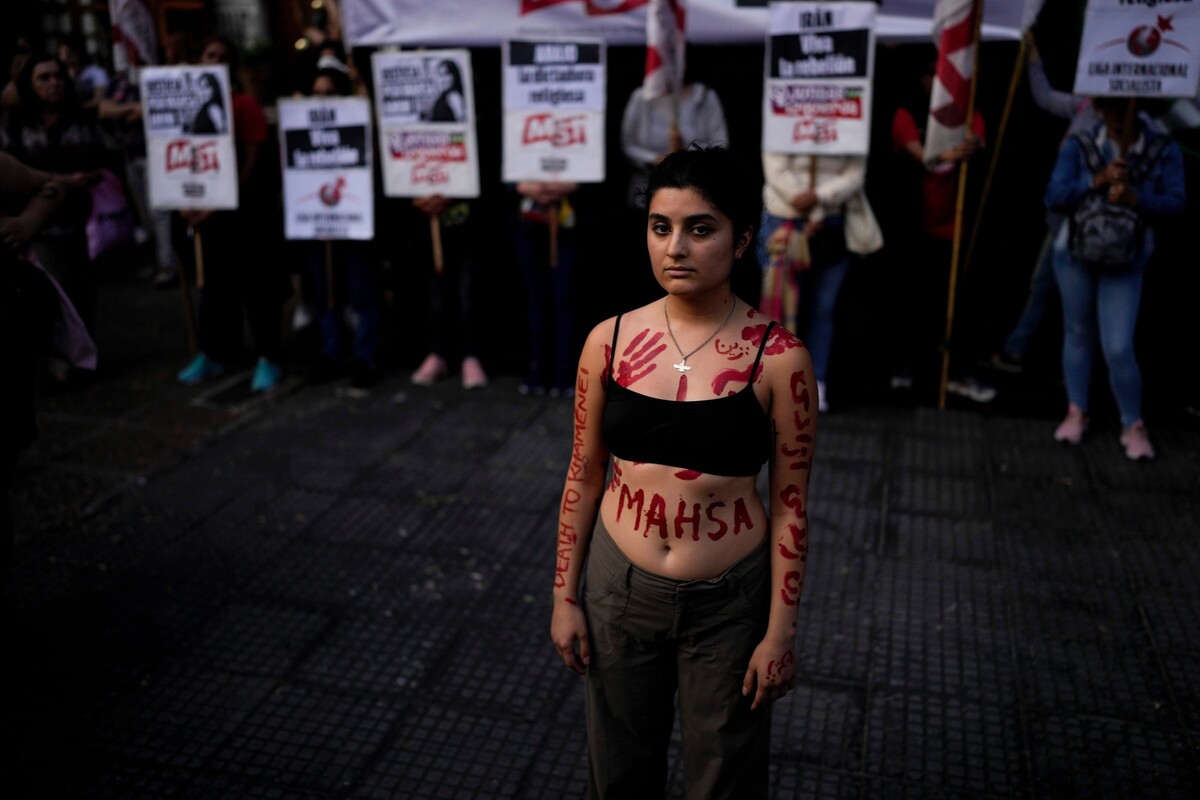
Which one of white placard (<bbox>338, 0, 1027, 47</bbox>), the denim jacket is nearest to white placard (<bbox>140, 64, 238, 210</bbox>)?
white placard (<bbox>338, 0, 1027, 47</bbox>)

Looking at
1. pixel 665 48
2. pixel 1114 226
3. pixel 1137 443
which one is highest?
pixel 665 48

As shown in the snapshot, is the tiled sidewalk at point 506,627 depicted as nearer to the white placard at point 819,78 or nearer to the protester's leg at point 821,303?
the protester's leg at point 821,303

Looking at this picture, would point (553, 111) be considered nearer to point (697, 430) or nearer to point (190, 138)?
point (190, 138)

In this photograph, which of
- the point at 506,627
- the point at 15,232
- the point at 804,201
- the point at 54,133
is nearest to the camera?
the point at 15,232

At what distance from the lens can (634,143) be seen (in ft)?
22.0

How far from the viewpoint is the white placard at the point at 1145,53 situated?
5340 millimetres

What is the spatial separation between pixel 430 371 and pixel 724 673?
16.9 feet

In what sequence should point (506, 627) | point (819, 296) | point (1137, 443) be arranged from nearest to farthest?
point (506, 627), point (1137, 443), point (819, 296)

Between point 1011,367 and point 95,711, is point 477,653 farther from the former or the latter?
point 1011,367

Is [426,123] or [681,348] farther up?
[426,123]

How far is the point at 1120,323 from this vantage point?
18.1 ft

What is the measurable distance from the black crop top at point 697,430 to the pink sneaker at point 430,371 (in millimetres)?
4983

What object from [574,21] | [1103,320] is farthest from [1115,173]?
[574,21]

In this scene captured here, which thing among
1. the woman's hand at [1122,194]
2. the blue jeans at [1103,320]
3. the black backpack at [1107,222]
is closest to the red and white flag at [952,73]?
the black backpack at [1107,222]
